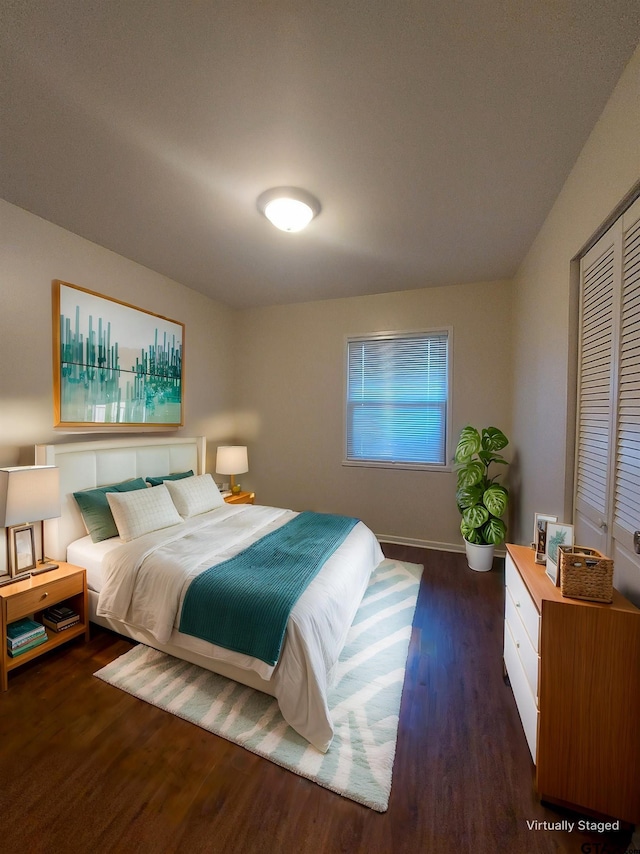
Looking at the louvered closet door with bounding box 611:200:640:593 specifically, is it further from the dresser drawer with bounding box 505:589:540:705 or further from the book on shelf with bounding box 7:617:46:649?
the book on shelf with bounding box 7:617:46:649

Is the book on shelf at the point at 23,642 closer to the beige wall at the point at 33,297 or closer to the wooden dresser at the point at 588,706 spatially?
the beige wall at the point at 33,297

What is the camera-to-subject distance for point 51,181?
2.07m

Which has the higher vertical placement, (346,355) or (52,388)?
(346,355)

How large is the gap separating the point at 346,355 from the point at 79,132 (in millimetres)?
2911

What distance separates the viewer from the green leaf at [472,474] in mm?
3195

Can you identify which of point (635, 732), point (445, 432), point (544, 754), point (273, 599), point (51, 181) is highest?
point (51, 181)

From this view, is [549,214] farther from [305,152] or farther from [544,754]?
[544,754]

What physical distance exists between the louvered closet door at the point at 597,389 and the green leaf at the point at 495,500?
1004 mm

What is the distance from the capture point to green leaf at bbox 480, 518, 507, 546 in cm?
309

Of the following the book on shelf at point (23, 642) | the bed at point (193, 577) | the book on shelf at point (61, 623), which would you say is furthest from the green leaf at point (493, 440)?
the book on shelf at point (23, 642)

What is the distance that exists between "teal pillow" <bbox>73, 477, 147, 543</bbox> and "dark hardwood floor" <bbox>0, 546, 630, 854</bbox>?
2.72ft

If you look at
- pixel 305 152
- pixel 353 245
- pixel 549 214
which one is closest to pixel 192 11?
pixel 305 152

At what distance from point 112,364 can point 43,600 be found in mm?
1819

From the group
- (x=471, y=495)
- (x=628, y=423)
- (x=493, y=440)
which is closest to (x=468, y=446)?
(x=493, y=440)
